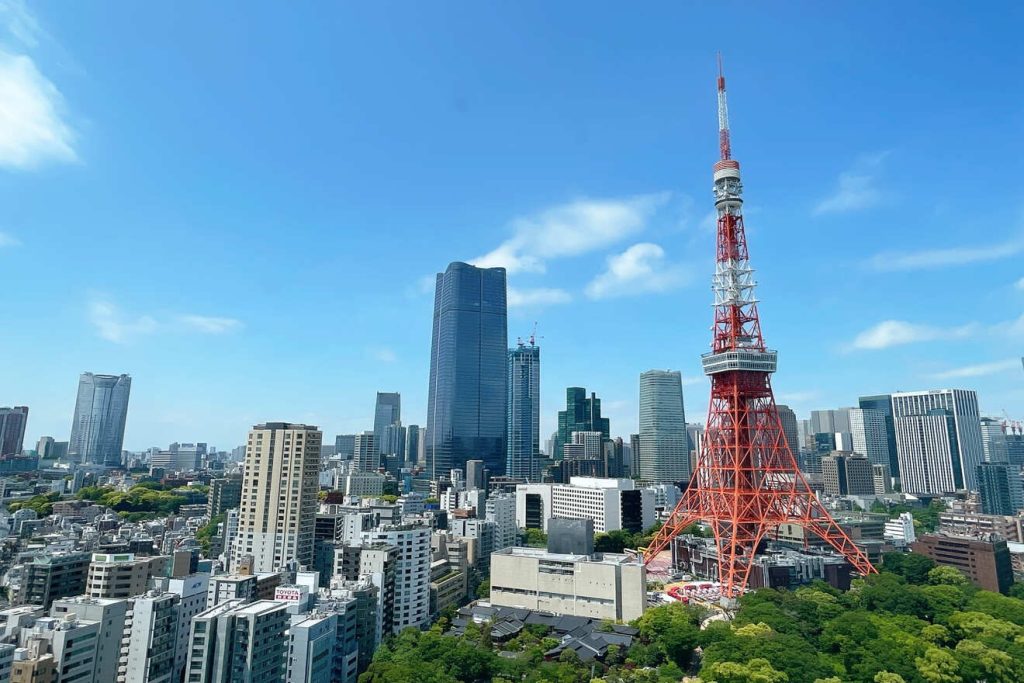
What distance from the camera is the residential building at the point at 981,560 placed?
50625 mm

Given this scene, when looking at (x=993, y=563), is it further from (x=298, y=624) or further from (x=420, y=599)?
(x=298, y=624)

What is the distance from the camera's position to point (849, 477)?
121 m

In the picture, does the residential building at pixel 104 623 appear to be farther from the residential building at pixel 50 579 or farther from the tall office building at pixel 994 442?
the tall office building at pixel 994 442

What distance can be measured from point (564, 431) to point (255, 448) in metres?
147

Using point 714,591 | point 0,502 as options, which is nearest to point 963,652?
point 714,591

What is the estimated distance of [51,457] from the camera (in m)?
178

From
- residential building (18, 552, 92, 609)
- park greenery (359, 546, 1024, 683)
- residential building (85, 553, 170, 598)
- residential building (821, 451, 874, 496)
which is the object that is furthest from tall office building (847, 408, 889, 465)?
residential building (18, 552, 92, 609)

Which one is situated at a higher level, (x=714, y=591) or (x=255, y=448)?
(x=255, y=448)

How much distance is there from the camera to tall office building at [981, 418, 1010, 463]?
151300mm

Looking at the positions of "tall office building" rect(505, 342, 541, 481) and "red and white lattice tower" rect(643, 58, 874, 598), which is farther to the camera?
"tall office building" rect(505, 342, 541, 481)

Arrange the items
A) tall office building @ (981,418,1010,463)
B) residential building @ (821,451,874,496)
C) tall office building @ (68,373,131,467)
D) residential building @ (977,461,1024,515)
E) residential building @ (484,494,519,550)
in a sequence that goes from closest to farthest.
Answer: residential building @ (484,494,519,550) < residential building @ (977,461,1024,515) < residential building @ (821,451,874,496) < tall office building @ (981,418,1010,463) < tall office building @ (68,373,131,467)

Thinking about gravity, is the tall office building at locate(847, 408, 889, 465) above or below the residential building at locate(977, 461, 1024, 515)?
above

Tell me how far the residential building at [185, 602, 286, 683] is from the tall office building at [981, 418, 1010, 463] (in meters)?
171

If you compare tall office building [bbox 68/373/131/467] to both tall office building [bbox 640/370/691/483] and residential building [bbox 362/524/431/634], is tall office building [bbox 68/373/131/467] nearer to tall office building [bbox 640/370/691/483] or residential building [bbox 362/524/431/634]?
tall office building [bbox 640/370/691/483]
